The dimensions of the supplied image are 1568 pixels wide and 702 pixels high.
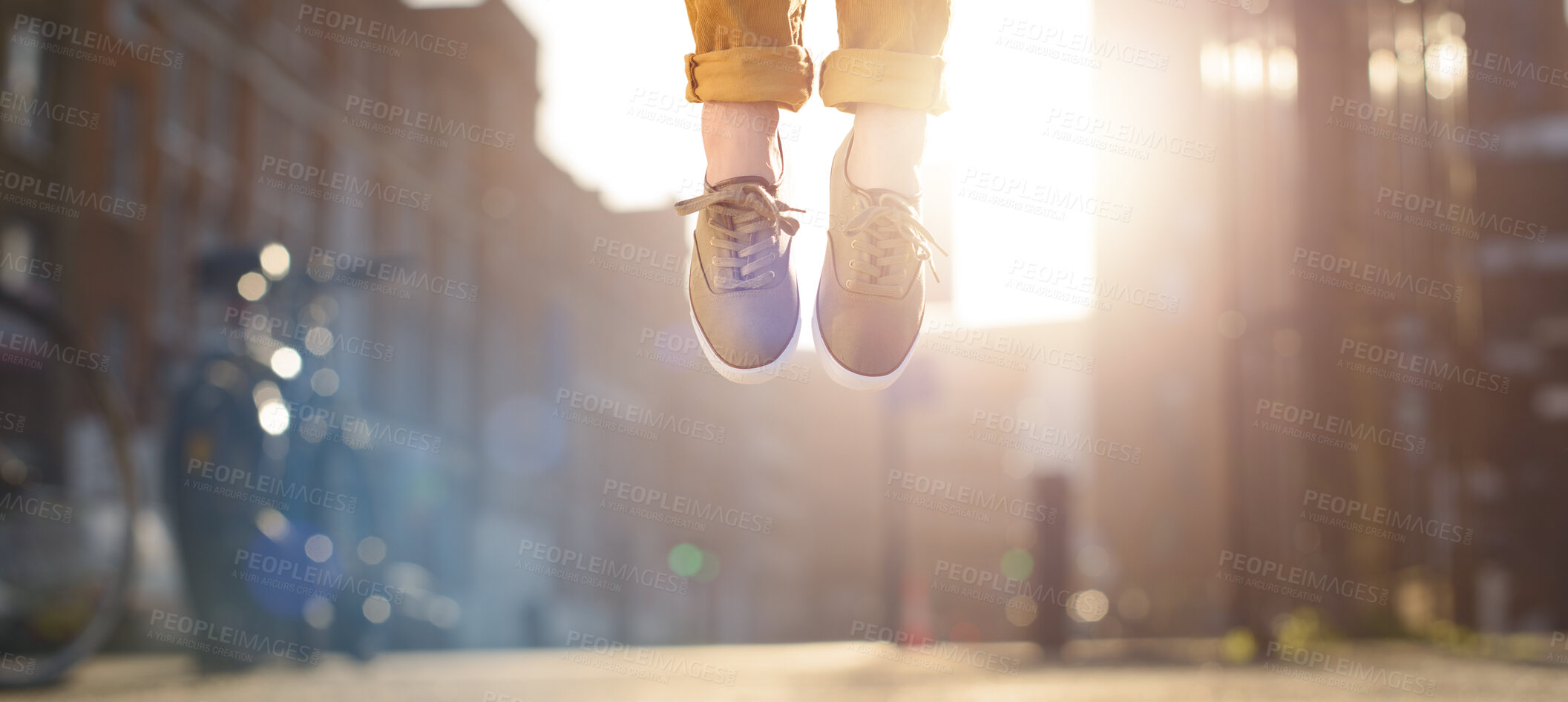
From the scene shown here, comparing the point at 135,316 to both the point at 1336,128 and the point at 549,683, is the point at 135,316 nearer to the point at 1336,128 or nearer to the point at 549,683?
the point at 549,683

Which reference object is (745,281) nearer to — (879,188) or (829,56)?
(879,188)

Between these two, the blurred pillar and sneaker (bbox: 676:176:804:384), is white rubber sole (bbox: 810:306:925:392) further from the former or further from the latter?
the blurred pillar

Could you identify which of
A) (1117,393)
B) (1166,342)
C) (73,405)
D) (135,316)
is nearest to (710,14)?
(73,405)

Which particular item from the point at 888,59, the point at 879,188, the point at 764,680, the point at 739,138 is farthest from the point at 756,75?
the point at 764,680

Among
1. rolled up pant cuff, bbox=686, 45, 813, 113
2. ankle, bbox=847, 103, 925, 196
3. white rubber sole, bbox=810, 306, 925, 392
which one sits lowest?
white rubber sole, bbox=810, 306, 925, 392

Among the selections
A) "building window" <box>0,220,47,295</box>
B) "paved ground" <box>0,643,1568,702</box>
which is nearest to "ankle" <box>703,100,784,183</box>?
"paved ground" <box>0,643,1568,702</box>

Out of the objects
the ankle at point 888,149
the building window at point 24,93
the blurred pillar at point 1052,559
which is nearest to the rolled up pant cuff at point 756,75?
the ankle at point 888,149

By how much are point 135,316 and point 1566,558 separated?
671 inches

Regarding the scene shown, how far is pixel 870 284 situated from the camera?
8.80ft

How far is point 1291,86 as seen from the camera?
9.41 metres

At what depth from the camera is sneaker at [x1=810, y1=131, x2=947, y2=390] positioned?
2.61 metres

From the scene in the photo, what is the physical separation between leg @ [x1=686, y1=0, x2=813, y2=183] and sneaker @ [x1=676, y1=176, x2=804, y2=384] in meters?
Result: 0.14

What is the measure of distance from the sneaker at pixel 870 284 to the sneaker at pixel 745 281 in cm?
11

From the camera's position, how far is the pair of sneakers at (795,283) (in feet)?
8.39
